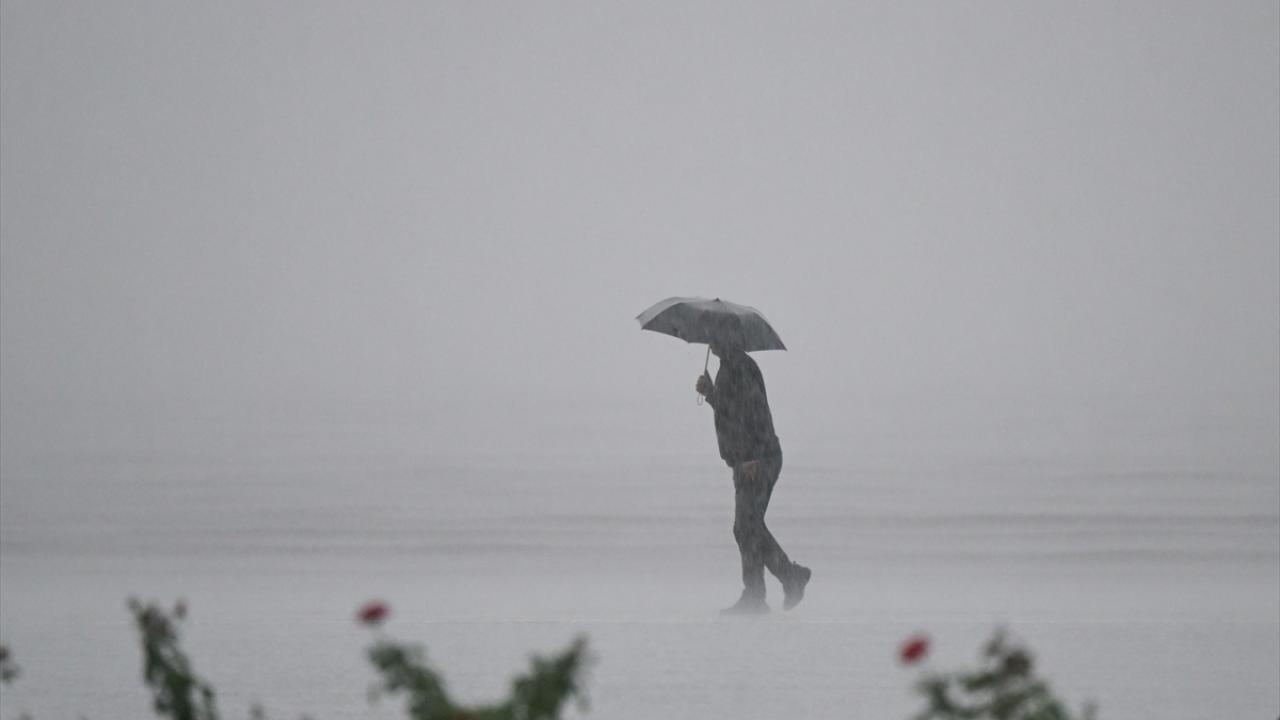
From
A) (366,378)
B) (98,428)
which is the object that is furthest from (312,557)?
(366,378)

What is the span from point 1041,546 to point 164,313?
12835cm

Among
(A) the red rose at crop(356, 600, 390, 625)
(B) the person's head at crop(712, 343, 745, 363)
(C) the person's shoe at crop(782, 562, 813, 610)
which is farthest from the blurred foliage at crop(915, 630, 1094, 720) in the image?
(B) the person's head at crop(712, 343, 745, 363)

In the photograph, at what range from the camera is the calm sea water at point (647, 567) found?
9.52 meters

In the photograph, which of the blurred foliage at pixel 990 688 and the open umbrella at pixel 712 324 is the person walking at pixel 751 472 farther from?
the blurred foliage at pixel 990 688

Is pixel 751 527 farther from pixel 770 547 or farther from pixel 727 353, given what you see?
pixel 727 353

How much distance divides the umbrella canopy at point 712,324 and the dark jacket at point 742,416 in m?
0.26

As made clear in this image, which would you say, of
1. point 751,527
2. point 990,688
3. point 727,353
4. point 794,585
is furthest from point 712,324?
point 990,688

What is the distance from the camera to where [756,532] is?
1230 centimetres

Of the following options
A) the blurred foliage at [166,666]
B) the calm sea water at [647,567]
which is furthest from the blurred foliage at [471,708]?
the calm sea water at [647,567]

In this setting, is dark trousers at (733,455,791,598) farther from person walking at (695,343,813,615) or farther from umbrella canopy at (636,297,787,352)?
umbrella canopy at (636,297,787,352)

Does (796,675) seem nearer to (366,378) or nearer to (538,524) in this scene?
(538,524)

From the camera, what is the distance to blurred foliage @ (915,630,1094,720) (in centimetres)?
374

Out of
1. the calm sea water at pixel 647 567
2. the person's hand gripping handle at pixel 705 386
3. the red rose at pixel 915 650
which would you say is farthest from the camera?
the person's hand gripping handle at pixel 705 386

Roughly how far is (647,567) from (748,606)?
3.76m
